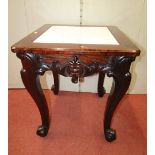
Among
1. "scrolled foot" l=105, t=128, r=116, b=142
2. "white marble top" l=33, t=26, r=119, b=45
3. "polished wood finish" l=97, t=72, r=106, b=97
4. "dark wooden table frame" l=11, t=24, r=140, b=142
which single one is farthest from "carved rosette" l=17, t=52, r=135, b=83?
"polished wood finish" l=97, t=72, r=106, b=97

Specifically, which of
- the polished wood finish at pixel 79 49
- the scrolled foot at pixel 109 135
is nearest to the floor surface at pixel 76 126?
the scrolled foot at pixel 109 135

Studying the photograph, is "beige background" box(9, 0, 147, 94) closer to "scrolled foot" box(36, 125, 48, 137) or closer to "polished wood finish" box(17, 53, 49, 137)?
"polished wood finish" box(17, 53, 49, 137)

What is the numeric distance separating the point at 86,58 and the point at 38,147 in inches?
22.9

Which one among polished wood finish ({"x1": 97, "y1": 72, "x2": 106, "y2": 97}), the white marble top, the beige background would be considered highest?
the beige background

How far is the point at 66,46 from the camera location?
101cm

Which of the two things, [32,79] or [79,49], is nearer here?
[79,49]

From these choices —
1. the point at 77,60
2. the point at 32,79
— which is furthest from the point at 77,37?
the point at 32,79

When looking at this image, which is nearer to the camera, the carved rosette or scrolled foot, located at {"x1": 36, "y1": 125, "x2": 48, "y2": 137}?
the carved rosette

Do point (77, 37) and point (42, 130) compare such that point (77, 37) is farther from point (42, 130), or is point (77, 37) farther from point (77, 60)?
point (42, 130)

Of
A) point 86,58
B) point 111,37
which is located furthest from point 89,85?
point 86,58

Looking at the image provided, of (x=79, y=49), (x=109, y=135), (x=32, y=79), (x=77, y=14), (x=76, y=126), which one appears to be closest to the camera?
(x=79, y=49)

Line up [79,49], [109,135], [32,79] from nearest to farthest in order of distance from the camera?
[79,49], [32,79], [109,135]

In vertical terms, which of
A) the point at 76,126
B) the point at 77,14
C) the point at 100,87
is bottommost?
the point at 76,126
